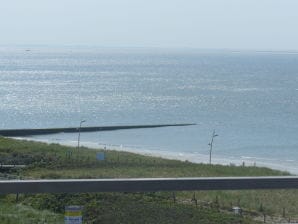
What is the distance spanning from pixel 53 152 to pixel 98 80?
133 metres

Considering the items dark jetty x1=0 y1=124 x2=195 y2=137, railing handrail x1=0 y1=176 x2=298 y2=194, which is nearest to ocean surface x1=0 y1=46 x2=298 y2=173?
dark jetty x1=0 y1=124 x2=195 y2=137

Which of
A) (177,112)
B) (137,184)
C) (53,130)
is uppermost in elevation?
(137,184)

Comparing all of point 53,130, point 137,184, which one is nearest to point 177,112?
point 53,130

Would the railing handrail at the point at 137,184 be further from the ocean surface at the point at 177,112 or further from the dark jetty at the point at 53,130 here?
the dark jetty at the point at 53,130

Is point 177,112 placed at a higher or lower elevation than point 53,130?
lower

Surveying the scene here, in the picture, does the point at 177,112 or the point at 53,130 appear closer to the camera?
the point at 53,130

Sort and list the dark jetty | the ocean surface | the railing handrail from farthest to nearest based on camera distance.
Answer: the dark jetty < the ocean surface < the railing handrail

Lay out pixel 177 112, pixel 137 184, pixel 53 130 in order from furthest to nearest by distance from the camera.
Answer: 1. pixel 177 112
2. pixel 53 130
3. pixel 137 184

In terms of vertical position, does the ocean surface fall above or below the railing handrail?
below

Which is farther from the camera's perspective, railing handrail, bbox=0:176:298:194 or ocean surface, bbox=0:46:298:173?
ocean surface, bbox=0:46:298:173

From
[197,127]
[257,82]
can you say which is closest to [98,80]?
[257,82]

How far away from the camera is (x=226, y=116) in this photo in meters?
97.5

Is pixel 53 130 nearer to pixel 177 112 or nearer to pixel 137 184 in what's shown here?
pixel 177 112

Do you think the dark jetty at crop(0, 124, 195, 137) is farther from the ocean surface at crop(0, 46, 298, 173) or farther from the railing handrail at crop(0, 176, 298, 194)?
the railing handrail at crop(0, 176, 298, 194)
